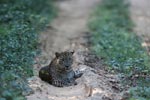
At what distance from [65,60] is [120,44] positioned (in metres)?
3.18

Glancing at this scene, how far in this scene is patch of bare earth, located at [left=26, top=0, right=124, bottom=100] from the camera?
9320mm

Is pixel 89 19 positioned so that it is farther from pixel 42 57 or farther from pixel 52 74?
Answer: pixel 52 74

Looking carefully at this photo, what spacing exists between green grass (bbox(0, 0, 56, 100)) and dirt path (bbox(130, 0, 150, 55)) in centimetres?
290

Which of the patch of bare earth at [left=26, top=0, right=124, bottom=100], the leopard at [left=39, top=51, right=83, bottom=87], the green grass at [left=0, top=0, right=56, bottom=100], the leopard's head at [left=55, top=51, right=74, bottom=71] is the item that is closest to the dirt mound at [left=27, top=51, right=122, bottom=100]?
the patch of bare earth at [left=26, top=0, right=124, bottom=100]

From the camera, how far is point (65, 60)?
385 inches

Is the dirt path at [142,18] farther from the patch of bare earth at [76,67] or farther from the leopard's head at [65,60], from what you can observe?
the leopard's head at [65,60]

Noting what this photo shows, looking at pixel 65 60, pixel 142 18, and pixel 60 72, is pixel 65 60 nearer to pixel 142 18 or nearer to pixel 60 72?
pixel 60 72

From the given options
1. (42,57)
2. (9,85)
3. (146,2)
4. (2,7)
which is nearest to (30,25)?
(42,57)

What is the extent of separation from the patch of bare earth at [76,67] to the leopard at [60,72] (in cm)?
12

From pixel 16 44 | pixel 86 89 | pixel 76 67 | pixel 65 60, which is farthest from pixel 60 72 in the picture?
pixel 16 44

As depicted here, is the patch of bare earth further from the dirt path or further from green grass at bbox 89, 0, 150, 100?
the dirt path

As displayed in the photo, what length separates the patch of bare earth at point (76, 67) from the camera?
9320 millimetres

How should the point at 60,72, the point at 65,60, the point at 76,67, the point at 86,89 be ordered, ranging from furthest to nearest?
the point at 76,67, the point at 60,72, the point at 65,60, the point at 86,89

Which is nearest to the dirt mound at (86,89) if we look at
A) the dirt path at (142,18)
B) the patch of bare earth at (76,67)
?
the patch of bare earth at (76,67)
